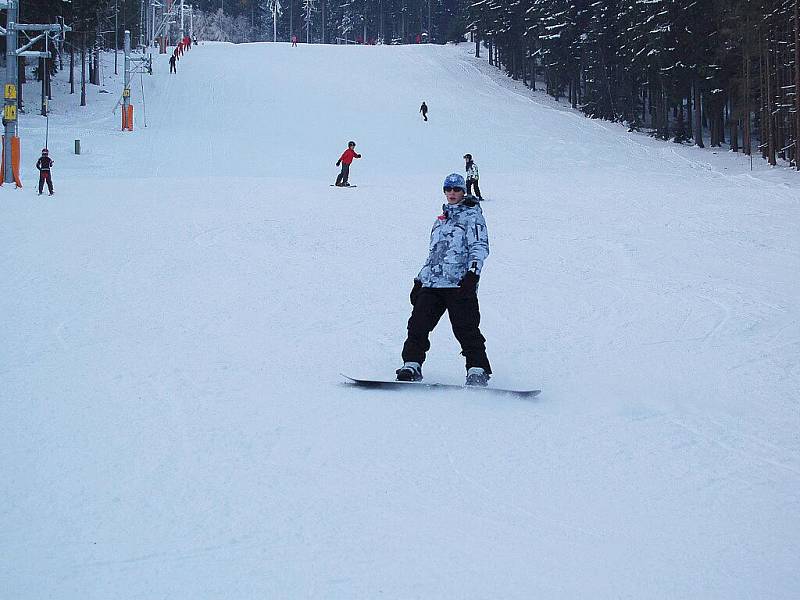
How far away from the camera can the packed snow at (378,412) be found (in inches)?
133

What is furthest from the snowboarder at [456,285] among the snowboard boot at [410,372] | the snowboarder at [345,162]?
the snowboarder at [345,162]

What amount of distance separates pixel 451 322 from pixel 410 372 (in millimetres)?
495

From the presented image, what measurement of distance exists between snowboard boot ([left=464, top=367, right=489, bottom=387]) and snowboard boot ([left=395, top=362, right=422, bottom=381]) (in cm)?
37

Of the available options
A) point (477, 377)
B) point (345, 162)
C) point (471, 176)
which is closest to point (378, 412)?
point (477, 377)

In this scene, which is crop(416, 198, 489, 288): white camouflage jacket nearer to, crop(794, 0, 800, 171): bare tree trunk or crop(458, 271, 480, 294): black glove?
crop(458, 271, 480, 294): black glove

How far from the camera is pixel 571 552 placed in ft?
11.4

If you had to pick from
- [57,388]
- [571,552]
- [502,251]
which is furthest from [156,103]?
[571,552]

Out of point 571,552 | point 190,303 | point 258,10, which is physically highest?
point 258,10

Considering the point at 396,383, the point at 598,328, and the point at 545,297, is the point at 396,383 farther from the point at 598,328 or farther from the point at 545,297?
the point at 545,297

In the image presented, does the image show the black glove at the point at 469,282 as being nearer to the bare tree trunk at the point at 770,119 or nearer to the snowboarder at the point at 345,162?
the snowboarder at the point at 345,162

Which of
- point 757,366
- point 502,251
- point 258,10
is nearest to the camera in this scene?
point 757,366

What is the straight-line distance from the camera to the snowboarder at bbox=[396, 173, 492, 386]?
608cm

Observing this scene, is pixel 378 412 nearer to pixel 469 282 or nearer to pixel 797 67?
pixel 469 282

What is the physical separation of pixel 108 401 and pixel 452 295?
2.54 meters
